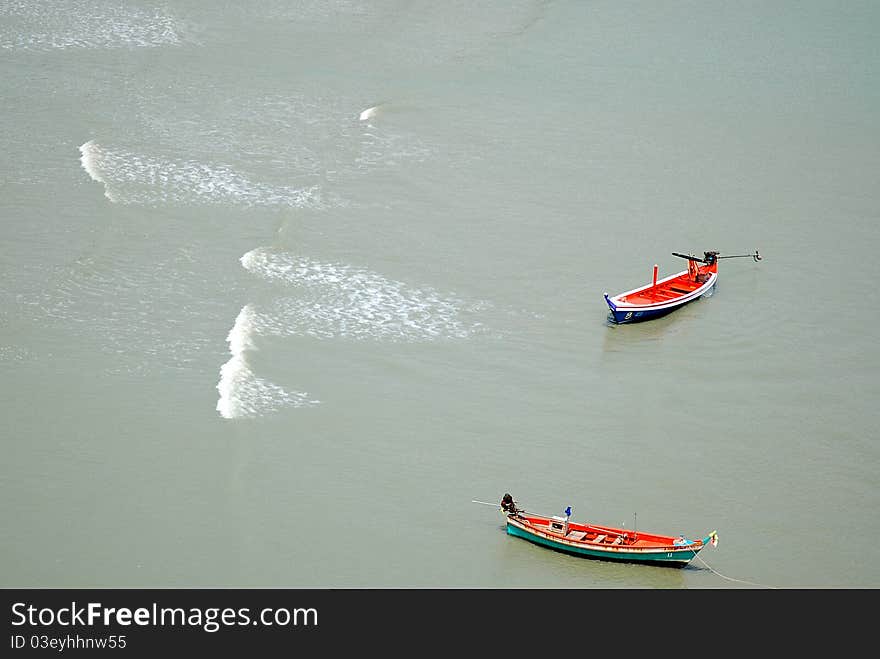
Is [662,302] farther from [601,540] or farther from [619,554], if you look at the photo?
[619,554]

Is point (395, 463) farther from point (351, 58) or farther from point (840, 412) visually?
point (351, 58)

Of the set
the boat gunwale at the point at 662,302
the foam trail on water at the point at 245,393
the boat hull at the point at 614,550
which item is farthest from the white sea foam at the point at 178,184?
the boat hull at the point at 614,550

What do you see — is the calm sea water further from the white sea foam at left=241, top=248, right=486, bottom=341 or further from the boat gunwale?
the boat gunwale

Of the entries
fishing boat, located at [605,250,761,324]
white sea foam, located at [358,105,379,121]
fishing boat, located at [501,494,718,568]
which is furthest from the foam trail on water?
white sea foam, located at [358,105,379,121]

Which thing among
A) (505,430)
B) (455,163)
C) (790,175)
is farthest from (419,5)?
(505,430)

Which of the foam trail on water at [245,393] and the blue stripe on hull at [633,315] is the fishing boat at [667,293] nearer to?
the blue stripe on hull at [633,315]

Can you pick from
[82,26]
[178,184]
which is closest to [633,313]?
[178,184]
